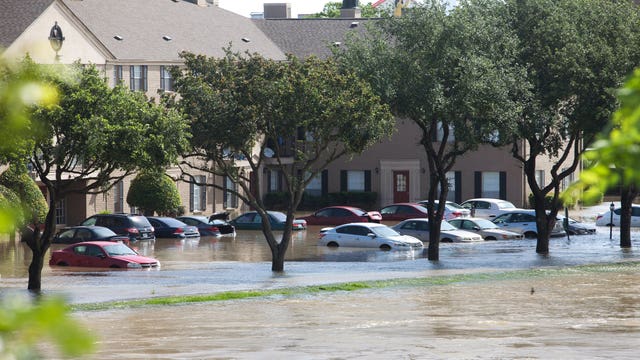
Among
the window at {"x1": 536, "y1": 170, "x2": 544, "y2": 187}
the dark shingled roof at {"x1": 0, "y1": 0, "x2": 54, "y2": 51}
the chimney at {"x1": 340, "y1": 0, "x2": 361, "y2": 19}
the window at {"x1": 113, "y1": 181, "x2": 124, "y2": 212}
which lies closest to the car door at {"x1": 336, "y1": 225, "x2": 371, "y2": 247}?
the window at {"x1": 113, "y1": 181, "x2": 124, "y2": 212}

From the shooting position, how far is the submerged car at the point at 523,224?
6016cm

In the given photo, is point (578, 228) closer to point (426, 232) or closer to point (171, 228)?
point (426, 232)

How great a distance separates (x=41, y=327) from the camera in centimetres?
235

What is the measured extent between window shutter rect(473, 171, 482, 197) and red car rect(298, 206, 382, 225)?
12.4 m

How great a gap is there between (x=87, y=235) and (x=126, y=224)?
450 centimetres

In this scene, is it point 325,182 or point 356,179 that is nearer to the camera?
point 356,179

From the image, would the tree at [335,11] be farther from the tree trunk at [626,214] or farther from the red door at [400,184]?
the tree trunk at [626,214]

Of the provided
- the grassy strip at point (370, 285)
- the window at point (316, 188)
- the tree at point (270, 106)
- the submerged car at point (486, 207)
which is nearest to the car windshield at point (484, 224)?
the submerged car at point (486, 207)

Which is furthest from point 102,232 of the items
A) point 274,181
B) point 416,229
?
point 274,181

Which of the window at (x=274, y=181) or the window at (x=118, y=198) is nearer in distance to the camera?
the window at (x=118, y=198)

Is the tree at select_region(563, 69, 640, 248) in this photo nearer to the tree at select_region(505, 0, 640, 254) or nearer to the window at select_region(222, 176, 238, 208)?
the tree at select_region(505, 0, 640, 254)

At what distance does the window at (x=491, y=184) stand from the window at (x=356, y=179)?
8.04 m

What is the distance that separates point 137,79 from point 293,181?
1021 inches

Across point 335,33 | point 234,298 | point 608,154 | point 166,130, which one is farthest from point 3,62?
point 335,33
